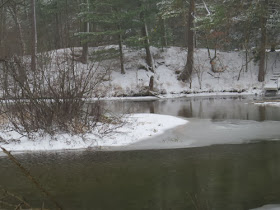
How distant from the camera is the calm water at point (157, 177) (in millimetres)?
5918

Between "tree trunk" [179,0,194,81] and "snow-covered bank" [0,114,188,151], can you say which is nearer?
"snow-covered bank" [0,114,188,151]

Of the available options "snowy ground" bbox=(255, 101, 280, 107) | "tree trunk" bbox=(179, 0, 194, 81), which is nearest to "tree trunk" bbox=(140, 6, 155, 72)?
"tree trunk" bbox=(179, 0, 194, 81)

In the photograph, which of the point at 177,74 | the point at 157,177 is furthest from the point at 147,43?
the point at 157,177

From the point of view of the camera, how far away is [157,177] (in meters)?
7.24

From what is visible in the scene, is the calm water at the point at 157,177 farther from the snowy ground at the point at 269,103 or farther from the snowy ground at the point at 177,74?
the snowy ground at the point at 177,74

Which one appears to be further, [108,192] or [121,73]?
[121,73]

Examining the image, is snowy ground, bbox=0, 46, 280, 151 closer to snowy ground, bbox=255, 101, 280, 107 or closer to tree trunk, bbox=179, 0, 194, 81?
snowy ground, bbox=255, 101, 280, 107

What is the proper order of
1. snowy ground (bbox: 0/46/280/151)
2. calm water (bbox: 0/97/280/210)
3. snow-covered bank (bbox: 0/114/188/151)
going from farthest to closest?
snowy ground (bbox: 0/46/280/151) → snow-covered bank (bbox: 0/114/188/151) → calm water (bbox: 0/97/280/210)

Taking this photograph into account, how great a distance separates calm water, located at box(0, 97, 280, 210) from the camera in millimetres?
5918

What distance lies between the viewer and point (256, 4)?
76.1ft

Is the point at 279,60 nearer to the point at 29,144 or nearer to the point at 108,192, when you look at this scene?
the point at 29,144

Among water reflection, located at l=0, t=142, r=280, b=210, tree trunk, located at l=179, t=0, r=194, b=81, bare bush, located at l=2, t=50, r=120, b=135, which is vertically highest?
tree trunk, located at l=179, t=0, r=194, b=81

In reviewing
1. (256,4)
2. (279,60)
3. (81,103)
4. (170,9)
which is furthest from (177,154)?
(279,60)

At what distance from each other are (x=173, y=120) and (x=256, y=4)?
1344 cm
